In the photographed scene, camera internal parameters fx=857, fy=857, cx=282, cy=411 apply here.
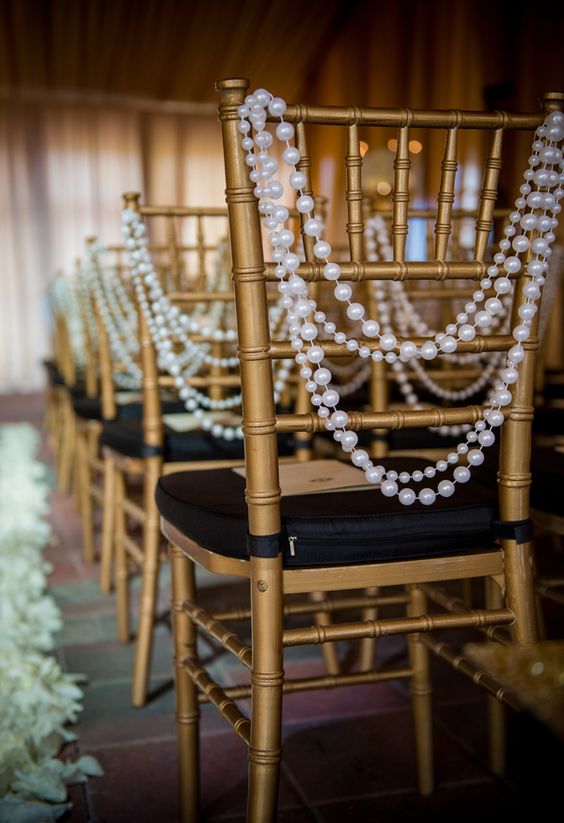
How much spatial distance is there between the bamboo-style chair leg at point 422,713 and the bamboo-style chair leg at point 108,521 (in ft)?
3.42

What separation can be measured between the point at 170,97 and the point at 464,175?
4.74 m

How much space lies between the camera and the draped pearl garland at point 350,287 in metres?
0.93

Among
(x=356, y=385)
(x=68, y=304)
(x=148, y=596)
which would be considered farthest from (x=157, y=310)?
(x=68, y=304)

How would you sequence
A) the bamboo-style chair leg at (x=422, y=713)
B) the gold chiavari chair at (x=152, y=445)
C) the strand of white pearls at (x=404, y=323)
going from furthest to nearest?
the strand of white pearls at (x=404, y=323) < the gold chiavari chair at (x=152, y=445) < the bamboo-style chair leg at (x=422, y=713)

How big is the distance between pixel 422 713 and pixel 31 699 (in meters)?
0.75

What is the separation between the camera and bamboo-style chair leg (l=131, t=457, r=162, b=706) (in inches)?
68.6

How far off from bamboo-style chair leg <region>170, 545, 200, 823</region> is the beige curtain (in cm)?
867

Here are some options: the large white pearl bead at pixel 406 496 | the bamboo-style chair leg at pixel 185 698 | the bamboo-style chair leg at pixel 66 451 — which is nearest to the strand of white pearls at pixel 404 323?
the bamboo-style chair leg at pixel 185 698

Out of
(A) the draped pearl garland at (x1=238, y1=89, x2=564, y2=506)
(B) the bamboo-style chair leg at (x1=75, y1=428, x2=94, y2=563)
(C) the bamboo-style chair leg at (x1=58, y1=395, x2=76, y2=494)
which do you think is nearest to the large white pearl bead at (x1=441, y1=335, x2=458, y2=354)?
(A) the draped pearl garland at (x1=238, y1=89, x2=564, y2=506)

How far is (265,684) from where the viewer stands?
100 cm

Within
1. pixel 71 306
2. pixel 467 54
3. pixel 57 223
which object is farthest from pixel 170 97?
pixel 71 306

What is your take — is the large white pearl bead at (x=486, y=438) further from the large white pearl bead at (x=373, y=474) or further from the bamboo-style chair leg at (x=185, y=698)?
the bamboo-style chair leg at (x=185, y=698)

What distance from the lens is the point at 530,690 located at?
1.92ft

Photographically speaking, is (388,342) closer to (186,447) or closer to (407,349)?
(407,349)
